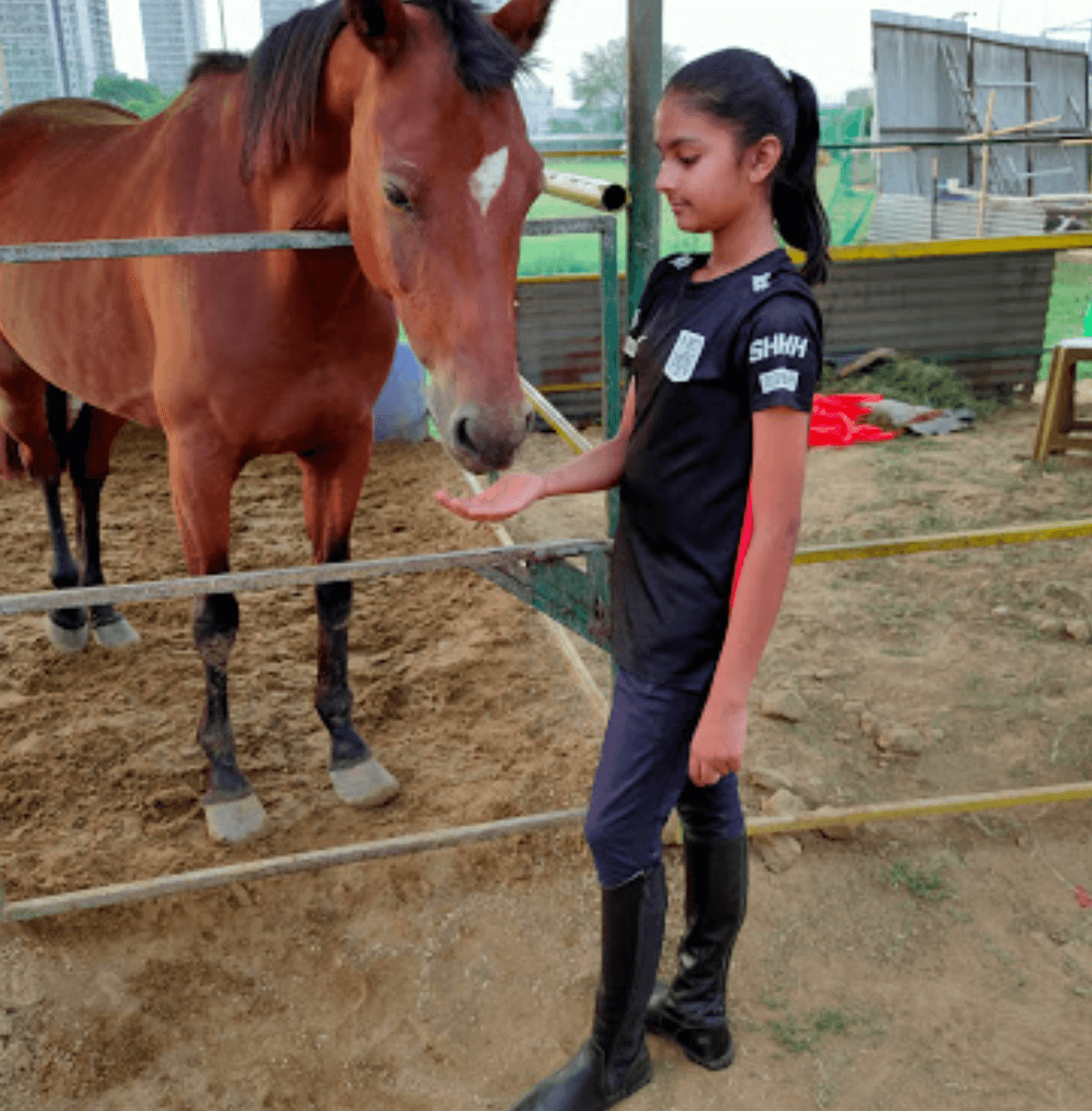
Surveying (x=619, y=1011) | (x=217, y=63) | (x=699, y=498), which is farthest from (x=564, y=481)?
(x=217, y=63)

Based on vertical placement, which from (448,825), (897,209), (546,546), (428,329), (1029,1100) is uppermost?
(897,209)

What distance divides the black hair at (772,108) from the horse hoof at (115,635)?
2834 mm

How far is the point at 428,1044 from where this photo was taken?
6.47 ft

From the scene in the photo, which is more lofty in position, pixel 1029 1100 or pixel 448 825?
pixel 448 825

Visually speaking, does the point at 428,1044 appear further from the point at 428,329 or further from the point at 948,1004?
the point at 428,329

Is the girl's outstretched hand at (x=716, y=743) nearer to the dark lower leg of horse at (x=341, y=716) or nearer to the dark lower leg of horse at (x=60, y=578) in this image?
the dark lower leg of horse at (x=341, y=716)

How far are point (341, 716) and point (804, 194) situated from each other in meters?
1.88

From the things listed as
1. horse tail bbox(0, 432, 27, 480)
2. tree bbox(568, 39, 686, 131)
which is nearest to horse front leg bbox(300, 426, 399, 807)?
horse tail bbox(0, 432, 27, 480)

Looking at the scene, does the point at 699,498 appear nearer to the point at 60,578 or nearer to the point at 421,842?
the point at 421,842

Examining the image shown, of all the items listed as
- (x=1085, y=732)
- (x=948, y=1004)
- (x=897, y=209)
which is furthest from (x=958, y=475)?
(x=897, y=209)

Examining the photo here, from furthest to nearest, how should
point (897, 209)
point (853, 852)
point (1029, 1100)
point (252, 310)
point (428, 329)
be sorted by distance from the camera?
point (897, 209) < point (853, 852) < point (252, 310) < point (1029, 1100) < point (428, 329)

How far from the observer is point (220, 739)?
2.64 m

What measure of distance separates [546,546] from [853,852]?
3.90 ft

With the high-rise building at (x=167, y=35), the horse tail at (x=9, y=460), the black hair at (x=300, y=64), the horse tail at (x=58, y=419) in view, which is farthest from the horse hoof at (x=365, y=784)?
the high-rise building at (x=167, y=35)
